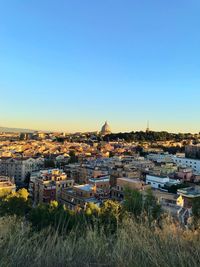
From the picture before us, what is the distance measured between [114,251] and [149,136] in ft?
185

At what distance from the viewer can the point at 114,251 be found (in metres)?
1.95

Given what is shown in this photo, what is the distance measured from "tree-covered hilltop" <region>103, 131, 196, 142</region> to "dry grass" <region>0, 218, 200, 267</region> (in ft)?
178

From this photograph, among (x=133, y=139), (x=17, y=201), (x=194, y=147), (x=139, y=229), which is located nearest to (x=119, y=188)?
(x=17, y=201)

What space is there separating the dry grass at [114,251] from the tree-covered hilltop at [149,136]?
2138 inches

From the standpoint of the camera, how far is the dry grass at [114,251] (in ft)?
5.76

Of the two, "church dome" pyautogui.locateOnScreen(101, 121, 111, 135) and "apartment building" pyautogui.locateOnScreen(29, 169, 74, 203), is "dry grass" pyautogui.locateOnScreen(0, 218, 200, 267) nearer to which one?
"apartment building" pyautogui.locateOnScreen(29, 169, 74, 203)

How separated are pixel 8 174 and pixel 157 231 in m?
25.1

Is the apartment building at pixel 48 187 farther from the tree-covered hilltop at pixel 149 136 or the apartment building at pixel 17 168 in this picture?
the tree-covered hilltop at pixel 149 136

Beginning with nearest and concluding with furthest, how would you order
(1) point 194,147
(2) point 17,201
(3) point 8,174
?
(2) point 17,201, (3) point 8,174, (1) point 194,147

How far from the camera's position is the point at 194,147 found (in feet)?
124

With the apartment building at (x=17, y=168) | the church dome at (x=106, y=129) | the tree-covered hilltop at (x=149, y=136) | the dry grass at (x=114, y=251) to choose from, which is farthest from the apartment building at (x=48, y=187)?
the church dome at (x=106, y=129)

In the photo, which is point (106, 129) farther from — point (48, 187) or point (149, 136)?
point (48, 187)

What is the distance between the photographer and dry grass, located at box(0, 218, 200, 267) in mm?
1757

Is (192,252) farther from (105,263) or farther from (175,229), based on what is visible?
(105,263)
